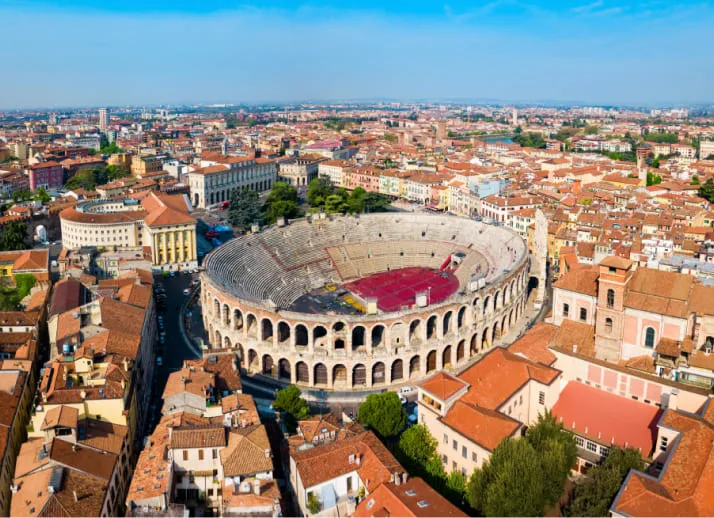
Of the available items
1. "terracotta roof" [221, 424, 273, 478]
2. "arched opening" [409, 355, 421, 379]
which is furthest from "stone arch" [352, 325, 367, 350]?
"terracotta roof" [221, 424, 273, 478]

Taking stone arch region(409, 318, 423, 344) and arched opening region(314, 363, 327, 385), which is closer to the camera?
arched opening region(314, 363, 327, 385)

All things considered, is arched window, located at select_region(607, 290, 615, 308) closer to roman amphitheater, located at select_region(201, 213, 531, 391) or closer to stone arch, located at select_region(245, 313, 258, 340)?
roman amphitheater, located at select_region(201, 213, 531, 391)

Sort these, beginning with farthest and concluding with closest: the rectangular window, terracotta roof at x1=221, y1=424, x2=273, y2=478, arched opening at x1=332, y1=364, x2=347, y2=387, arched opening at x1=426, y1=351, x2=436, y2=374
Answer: arched opening at x1=426, y1=351, x2=436, y2=374, arched opening at x1=332, y1=364, x2=347, y2=387, the rectangular window, terracotta roof at x1=221, y1=424, x2=273, y2=478

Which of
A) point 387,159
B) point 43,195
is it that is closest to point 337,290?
point 43,195

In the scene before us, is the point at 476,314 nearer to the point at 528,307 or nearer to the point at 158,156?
the point at 528,307

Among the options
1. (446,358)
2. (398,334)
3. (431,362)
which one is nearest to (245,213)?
(398,334)

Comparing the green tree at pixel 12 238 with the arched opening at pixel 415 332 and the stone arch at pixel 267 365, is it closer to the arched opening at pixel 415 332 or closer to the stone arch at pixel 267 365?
the stone arch at pixel 267 365
